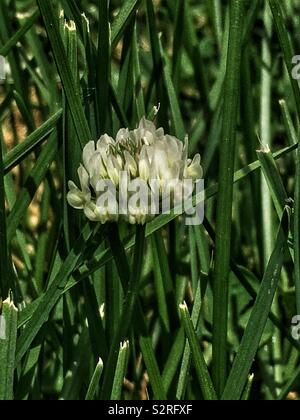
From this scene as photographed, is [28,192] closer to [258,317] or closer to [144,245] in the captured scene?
[144,245]

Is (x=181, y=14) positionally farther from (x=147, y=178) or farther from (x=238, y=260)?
(x=147, y=178)

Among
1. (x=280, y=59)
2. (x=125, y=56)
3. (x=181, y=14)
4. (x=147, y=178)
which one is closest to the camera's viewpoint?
(x=147, y=178)

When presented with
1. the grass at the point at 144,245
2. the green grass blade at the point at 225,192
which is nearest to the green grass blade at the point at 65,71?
the grass at the point at 144,245

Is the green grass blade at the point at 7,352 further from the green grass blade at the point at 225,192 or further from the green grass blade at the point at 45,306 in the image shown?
the green grass blade at the point at 225,192

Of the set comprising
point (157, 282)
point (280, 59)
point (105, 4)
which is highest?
point (280, 59)

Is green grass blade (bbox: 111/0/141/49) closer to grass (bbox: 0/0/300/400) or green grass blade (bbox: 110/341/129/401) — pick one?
grass (bbox: 0/0/300/400)

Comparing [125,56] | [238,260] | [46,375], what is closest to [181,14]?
[125,56]
